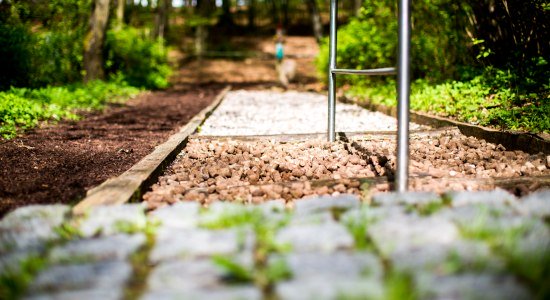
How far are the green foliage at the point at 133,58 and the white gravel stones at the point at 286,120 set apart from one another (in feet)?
20.4

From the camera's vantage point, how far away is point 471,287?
1.25 metres

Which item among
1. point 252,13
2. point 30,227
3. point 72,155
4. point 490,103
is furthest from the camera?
point 252,13

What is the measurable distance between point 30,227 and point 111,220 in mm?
305

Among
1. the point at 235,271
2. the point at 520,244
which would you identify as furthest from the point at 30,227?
the point at 520,244

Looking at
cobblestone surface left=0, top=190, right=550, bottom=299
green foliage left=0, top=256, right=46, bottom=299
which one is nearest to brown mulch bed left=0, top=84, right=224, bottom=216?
cobblestone surface left=0, top=190, right=550, bottom=299

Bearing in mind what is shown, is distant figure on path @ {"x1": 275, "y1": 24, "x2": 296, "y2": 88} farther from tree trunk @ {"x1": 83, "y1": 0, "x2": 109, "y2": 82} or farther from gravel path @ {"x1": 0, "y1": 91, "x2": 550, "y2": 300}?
gravel path @ {"x1": 0, "y1": 91, "x2": 550, "y2": 300}

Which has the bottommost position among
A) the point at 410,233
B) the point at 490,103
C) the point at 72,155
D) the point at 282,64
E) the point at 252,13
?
the point at 72,155

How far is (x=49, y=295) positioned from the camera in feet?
4.14

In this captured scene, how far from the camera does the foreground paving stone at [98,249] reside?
1504mm

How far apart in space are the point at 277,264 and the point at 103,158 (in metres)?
2.99

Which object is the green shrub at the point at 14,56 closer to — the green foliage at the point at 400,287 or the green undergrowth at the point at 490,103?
the green undergrowth at the point at 490,103

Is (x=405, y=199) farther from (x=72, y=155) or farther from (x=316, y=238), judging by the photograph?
(x=72, y=155)

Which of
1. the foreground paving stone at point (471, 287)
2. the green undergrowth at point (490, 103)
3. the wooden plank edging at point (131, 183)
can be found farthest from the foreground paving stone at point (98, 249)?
the green undergrowth at point (490, 103)

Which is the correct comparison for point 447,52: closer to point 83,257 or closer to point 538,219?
point 538,219
